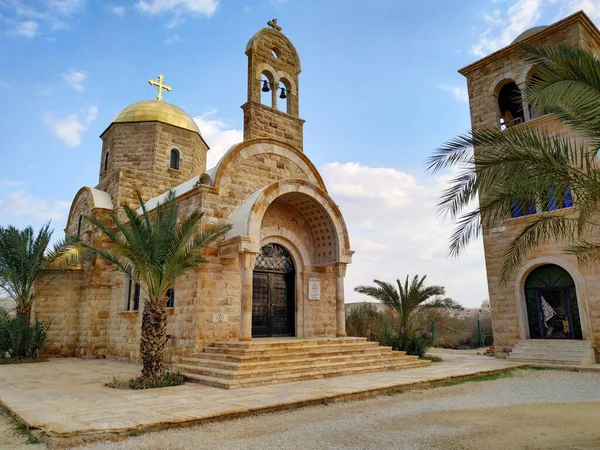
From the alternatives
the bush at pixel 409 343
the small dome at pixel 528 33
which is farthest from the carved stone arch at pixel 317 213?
the small dome at pixel 528 33

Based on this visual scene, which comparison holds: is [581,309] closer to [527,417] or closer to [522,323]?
[522,323]

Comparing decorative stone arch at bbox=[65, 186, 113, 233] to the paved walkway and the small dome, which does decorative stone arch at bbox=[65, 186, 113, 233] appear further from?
the small dome

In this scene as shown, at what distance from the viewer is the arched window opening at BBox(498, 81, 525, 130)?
14.8 metres

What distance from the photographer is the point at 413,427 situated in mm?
5121

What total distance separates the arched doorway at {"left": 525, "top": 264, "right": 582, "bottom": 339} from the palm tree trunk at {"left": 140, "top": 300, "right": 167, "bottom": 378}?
34.5ft

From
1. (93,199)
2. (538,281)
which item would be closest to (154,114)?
(93,199)

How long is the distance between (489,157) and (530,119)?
9.01 m

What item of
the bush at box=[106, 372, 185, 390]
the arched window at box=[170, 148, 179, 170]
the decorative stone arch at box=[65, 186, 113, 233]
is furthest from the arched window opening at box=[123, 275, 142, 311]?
the arched window at box=[170, 148, 179, 170]

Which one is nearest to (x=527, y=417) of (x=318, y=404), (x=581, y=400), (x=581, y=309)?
(x=581, y=400)

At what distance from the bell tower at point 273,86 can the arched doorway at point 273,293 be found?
3.38 m

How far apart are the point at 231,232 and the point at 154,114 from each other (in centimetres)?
918

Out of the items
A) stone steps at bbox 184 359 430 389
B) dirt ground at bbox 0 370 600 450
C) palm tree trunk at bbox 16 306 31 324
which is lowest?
dirt ground at bbox 0 370 600 450

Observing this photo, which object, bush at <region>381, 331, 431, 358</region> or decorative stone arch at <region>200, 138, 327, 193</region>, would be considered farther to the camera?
bush at <region>381, 331, 431, 358</region>

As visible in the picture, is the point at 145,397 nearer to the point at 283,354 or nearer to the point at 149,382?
the point at 149,382
